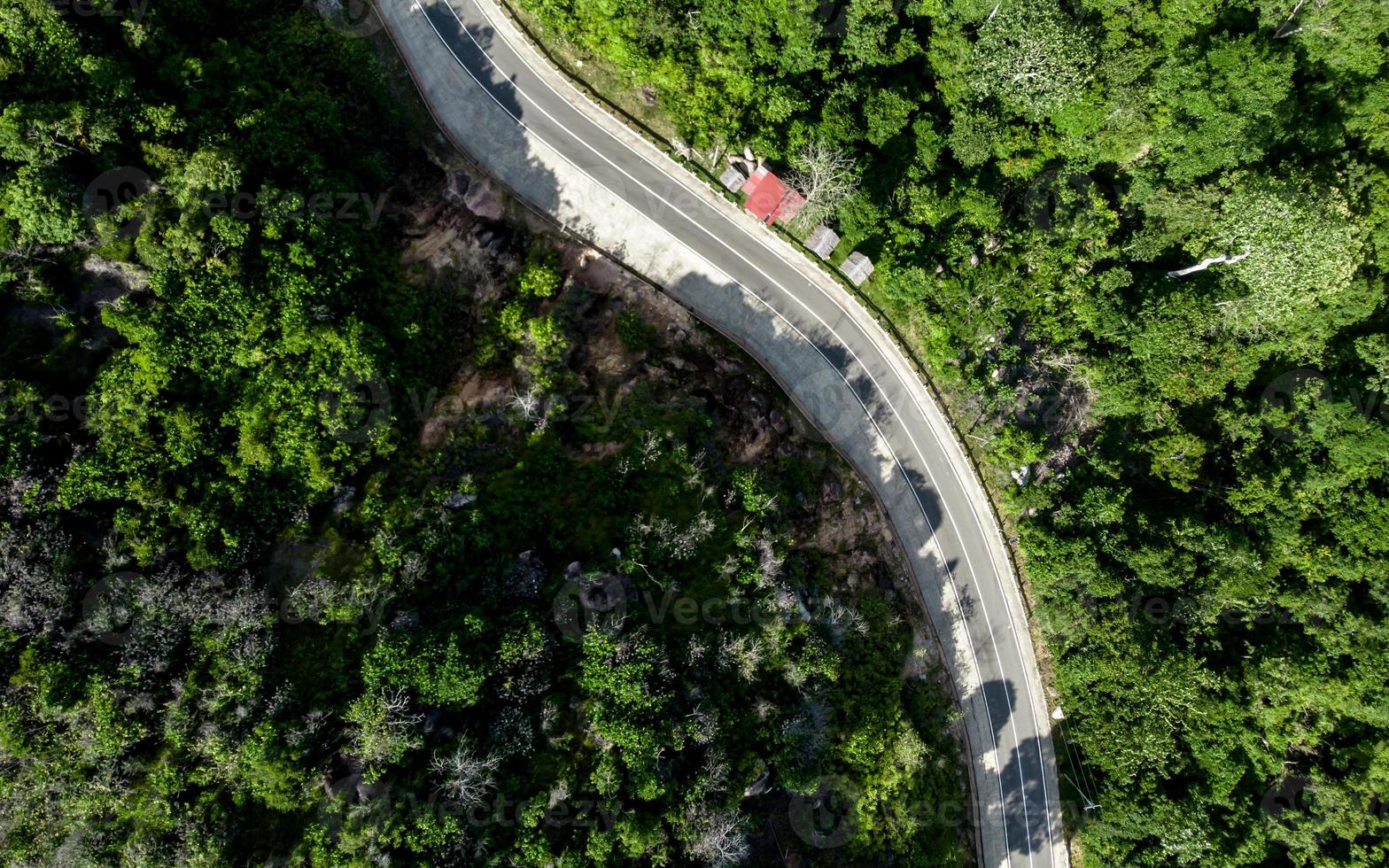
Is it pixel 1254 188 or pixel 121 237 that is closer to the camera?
pixel 121 237

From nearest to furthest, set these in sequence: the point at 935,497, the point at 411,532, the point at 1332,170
A: the point at 411,532 → the point at 1332,170 → the point at 935,497

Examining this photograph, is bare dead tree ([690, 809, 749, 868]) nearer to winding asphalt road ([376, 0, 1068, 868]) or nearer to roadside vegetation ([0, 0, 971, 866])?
roadside vegetation ([0, 0, 971, 866])

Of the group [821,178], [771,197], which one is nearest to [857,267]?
[821,178]

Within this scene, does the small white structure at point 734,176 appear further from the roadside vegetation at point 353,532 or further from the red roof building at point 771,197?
the roadside vegetation at point 353,532

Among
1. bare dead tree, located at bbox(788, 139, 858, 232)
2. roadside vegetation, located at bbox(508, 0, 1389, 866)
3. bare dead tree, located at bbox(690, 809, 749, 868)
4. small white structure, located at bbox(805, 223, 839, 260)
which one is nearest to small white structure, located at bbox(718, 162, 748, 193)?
roadside vegetation, located at bbox(508, 0, 1389, 866)

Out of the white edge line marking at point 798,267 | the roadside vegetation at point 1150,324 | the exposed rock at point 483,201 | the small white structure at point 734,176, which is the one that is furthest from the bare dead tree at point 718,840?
the exposed rock at point 483,201

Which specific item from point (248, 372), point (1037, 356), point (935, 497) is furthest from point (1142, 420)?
point (248, 372)

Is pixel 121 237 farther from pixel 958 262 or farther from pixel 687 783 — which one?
pixel 958 262
